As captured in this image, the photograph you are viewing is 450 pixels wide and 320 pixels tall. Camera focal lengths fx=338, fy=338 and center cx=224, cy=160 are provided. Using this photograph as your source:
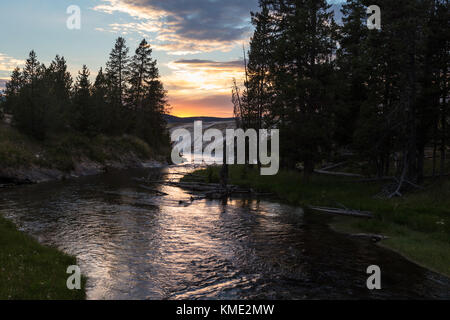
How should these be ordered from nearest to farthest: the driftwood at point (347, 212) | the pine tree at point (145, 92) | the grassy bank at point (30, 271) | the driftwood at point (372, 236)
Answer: the grassy bank at point (30, 271) < the driftwood at point (372, 236) < the driftwood at point (347, 212) < the pine tree at point (145, 92)

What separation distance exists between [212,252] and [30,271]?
657cm

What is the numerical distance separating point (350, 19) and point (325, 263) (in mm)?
25238

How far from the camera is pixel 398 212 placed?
1827 cm

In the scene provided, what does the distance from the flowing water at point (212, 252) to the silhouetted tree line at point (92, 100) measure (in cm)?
2103

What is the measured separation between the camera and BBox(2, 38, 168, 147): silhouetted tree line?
41156mm

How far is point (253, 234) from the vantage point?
651 inches

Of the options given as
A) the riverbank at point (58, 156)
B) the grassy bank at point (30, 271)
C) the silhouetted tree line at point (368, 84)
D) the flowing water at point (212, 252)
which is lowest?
the flowing water at point (212, 252)

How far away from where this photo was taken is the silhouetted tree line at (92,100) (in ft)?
135

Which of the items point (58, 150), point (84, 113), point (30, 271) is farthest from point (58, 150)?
point (30, 271)

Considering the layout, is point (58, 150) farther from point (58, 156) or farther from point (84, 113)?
point (84, 113)

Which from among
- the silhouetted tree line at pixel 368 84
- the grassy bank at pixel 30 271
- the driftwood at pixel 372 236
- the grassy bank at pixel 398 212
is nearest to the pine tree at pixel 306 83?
Result: the silhouetted tree line at pixel 368 84

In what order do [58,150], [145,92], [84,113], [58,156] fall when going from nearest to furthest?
1. [58,156]
2. [58,150]
3. [84,113]
4. [145,92]

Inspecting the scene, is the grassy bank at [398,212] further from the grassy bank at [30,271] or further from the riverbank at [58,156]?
the riverbank at [58,156]

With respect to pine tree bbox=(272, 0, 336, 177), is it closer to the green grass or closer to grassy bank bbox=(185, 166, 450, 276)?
grassy bank bbox=(185, 166, 450, 276)
